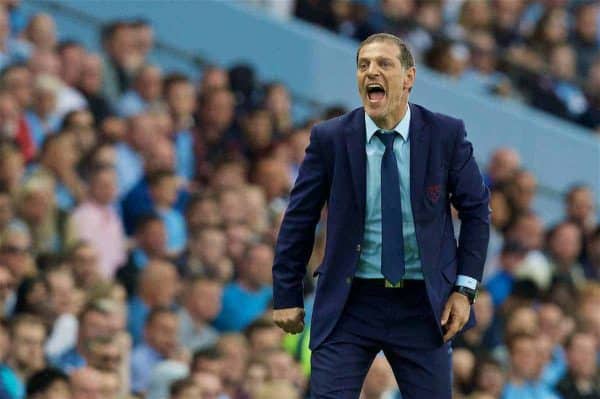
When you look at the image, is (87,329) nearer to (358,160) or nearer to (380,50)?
(358,160)

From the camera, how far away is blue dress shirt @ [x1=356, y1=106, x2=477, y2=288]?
24.2 feet

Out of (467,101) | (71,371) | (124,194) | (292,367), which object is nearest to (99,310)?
(71,371)

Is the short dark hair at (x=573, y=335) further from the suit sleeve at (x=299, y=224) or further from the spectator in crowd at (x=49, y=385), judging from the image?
the suit sleeve at (x=299, y=224)

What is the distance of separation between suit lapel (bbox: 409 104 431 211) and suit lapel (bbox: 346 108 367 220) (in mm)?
182

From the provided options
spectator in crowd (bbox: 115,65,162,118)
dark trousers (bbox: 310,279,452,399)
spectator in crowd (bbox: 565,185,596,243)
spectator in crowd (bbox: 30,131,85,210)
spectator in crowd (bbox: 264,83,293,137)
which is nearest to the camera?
dark trousers (bbox: 310,279,452,399)

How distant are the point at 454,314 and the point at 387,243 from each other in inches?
15.3

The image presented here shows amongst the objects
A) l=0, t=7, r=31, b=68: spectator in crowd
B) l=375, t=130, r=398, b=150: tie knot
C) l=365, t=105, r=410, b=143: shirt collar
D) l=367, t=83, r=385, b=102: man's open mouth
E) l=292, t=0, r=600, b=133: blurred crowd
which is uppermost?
l=292, t=0, r=600, b=133: blurred crowd

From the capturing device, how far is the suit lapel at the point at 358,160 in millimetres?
7367

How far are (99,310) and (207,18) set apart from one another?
18.6 ft

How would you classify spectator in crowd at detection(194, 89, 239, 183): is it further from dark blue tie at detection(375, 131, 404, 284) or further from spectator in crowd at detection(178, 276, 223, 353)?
dark blue tie at detection(375, 131, 404, 284)

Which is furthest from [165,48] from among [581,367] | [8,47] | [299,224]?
[299,224]

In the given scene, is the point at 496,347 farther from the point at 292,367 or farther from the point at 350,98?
the point at 350,98

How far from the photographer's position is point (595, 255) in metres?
14.9

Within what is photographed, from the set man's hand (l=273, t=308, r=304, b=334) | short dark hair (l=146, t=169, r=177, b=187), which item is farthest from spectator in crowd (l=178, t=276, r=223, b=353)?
man's hand (l=273, t=308, r=304, b=334)
